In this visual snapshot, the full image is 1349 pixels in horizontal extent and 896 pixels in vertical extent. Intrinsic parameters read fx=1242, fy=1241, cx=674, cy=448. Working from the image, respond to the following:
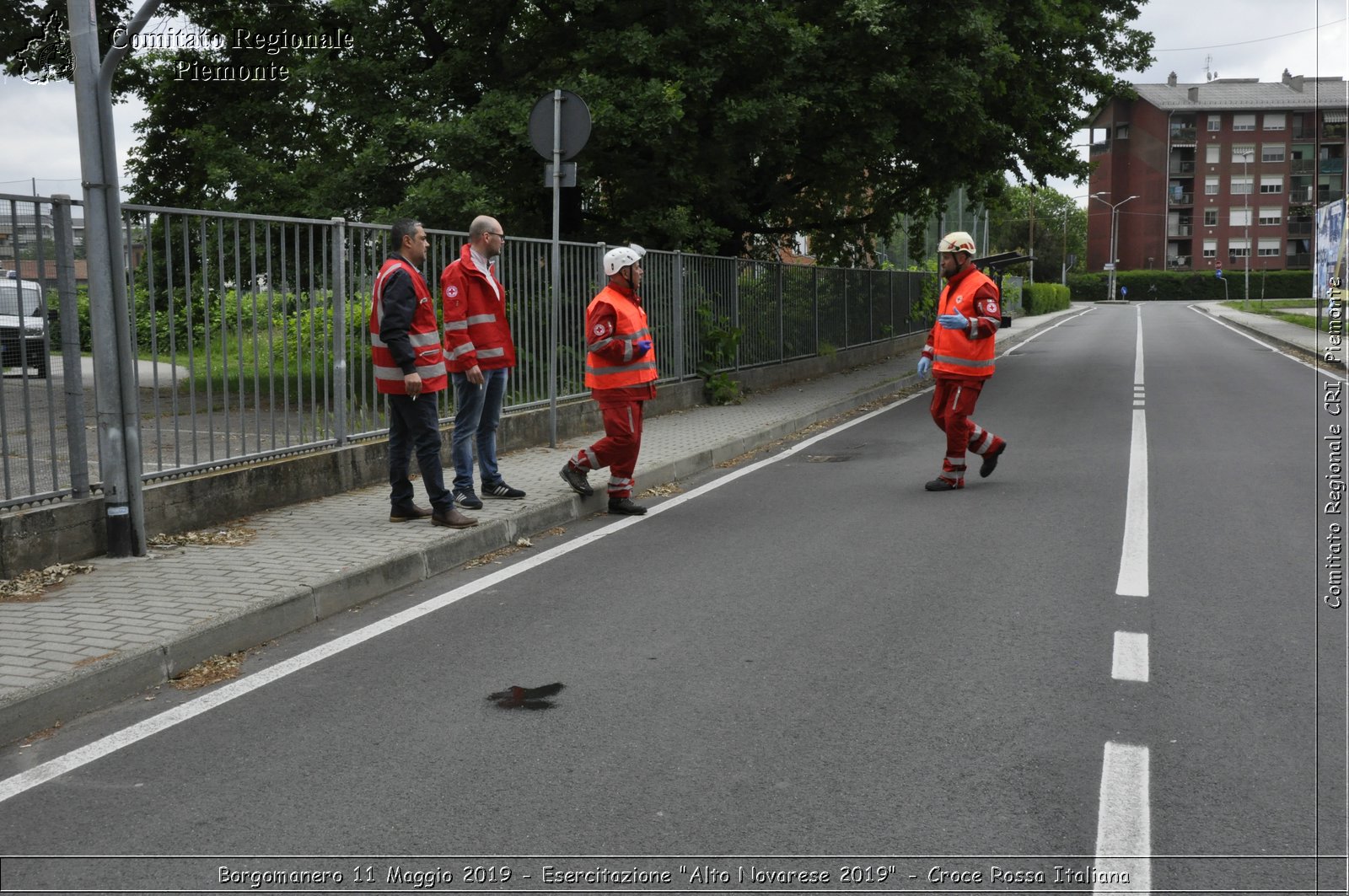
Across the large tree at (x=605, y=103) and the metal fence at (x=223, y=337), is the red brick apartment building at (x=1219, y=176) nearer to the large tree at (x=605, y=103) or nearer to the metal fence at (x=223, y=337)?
the large tree at (x=605, y=103)

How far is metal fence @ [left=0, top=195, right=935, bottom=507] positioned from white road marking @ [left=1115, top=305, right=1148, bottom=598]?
5346mm

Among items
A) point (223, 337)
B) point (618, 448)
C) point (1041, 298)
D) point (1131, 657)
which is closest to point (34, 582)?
point (223, 337)

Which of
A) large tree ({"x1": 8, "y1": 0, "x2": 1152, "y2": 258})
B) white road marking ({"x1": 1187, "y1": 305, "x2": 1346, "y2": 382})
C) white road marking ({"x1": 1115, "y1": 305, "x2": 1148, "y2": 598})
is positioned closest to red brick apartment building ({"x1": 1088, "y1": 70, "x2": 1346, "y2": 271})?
white road marking ({"x1": 1187, "y1": 305, "x2": 1346, "y2": 382})

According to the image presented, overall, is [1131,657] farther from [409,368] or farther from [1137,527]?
[409,368]

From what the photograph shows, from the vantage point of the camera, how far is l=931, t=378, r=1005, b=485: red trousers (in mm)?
9758

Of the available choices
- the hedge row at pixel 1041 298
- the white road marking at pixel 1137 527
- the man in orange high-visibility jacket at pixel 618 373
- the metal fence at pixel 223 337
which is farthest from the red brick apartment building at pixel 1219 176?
the man in orange high-visibility jacket at pixel 618 373

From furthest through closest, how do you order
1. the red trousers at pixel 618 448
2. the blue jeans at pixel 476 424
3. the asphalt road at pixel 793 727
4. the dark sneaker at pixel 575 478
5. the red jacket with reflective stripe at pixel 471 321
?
the dark sneaker at pixel 575 478 < the red trousers at pixel 618 448 < the blue jeans at pixel 476 424 < the red jacket with reflective stripe at pixel 471 321 < the asphalt road at pixel 793 727

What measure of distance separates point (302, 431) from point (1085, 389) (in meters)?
13.5

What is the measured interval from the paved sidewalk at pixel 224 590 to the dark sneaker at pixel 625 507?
0.66 ft

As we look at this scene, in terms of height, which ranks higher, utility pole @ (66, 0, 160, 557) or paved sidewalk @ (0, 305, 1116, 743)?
utility pole @ (66, 0, 160, 557)

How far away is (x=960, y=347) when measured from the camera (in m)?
9.78

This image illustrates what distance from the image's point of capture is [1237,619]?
5738mm

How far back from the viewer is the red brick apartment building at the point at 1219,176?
105188 millimetres

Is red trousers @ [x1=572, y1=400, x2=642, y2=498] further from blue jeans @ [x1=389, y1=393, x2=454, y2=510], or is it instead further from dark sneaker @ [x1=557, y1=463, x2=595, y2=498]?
blue jeans @ [x1=389, y1=393, x2=454, y2=510]
